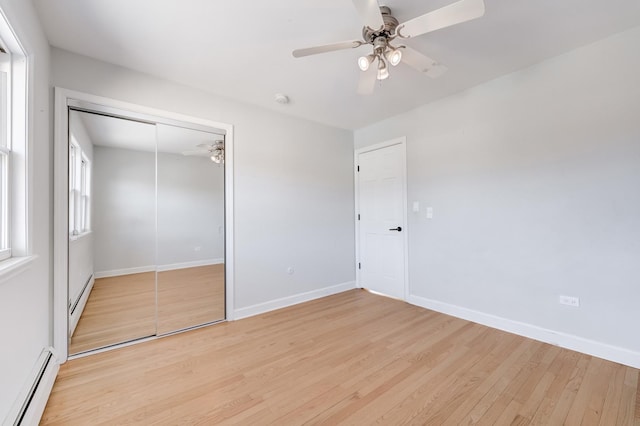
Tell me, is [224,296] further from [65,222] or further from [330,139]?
[330,139]

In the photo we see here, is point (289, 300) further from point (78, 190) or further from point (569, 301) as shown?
point (569, 301)

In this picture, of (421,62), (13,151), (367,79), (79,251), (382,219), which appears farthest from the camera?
(382,219)

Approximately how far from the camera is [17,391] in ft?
4.36

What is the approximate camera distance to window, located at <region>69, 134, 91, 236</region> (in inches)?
87.7

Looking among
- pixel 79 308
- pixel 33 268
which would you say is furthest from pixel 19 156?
pixel 79 308

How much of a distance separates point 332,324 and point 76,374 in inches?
83.7

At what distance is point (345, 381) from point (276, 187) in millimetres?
2256

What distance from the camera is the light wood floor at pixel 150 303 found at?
2590 millimetres

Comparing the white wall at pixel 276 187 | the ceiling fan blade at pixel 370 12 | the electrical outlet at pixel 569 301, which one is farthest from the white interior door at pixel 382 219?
the ceiling fan blade at pixel 370 12

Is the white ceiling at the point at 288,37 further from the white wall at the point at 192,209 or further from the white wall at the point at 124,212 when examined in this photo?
the white wall at the point at 124,212

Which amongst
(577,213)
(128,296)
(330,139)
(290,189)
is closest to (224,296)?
(128,296)

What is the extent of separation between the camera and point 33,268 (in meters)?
1.60

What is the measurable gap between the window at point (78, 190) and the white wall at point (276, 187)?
0.58 m

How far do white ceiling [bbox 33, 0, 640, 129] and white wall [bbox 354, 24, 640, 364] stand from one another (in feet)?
0.72
